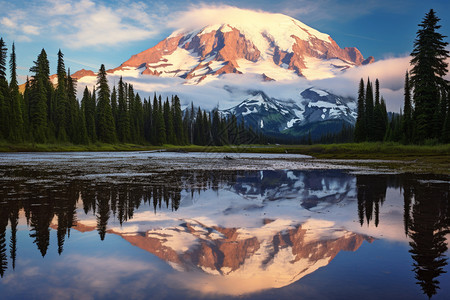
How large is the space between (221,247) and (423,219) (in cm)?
702

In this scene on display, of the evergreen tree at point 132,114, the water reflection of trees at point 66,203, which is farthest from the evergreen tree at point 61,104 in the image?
the water reflection of trees at point 66,203

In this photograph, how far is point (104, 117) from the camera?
101938 millimetres

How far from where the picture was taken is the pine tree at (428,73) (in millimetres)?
56000

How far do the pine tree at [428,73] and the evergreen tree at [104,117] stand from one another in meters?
79.9

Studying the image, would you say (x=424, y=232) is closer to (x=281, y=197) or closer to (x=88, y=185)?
(x=281, y=197)

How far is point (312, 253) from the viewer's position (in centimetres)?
782

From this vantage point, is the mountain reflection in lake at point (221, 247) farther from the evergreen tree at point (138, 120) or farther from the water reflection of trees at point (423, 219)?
the evergreen tree at point (138, 120)

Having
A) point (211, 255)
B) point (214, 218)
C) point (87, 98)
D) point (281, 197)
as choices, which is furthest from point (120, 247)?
point (87, 98)

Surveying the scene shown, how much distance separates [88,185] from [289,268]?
15.1m

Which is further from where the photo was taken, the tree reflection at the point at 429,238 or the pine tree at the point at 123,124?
the pine tree at the point at 123,124

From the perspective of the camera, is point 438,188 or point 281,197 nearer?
point 281,197

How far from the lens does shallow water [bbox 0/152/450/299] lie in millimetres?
5914

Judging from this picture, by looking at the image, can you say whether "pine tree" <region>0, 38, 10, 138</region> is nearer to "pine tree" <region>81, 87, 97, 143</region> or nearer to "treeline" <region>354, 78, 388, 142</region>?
"pine tree" <region>81, 87, 97, 143</region>

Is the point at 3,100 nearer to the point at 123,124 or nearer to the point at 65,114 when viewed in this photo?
the point at 65,114
